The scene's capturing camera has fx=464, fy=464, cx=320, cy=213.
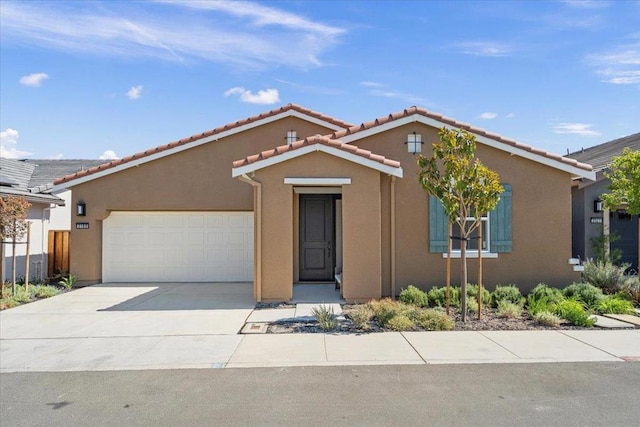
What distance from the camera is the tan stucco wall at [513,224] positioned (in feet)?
34.7

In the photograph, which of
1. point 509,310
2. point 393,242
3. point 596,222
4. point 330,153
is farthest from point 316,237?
point 596,222

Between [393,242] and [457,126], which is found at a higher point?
[457,126]

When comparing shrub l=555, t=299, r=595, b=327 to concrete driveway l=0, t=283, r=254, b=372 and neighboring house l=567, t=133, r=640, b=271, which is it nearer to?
neighboring house l=567, t=133, r=640, b=271

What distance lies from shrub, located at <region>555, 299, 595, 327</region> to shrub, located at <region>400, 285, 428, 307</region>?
8.02ft

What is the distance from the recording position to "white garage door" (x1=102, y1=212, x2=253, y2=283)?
13.7m

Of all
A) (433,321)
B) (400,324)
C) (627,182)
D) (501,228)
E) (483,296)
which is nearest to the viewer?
(400,324)

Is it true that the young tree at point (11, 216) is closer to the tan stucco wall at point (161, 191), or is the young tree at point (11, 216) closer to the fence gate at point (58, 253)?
the tan stucco wall at point (161, 191)

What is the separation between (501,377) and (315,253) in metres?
7.64

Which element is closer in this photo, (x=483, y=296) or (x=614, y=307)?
(x=614, y=307)

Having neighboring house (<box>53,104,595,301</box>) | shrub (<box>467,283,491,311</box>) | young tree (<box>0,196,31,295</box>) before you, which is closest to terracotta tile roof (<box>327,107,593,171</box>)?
neighboring house (<box>53,104,595,301</box>)

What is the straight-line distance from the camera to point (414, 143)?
10.9 metres

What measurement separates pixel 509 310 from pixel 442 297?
1336 millimetres

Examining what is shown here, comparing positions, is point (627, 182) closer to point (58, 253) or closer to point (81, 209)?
point (81, 209)

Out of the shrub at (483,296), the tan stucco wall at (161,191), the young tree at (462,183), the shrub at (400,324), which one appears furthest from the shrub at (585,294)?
the tan stucco wall at (161,191)
